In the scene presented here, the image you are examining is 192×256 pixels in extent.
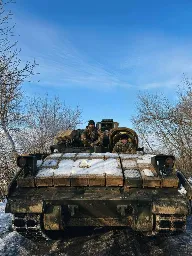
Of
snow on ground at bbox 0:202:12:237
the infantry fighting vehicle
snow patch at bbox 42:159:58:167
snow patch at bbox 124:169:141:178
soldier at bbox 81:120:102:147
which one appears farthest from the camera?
soldier at bbox 81:120:102:147

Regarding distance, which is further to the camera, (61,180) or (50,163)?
(50,163)

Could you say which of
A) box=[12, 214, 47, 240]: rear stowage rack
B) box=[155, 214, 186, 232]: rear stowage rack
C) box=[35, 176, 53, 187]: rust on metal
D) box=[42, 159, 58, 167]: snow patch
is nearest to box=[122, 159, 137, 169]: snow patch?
box=[155, 214, 186, 232]: rear stowage rack

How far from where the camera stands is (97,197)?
5.28 metres

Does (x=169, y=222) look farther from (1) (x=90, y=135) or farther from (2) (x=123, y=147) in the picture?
(1) (x=90, y=135)

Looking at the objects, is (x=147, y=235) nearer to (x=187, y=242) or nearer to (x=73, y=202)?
(x=187, y=242)

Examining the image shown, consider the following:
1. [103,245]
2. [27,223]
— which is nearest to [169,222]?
[103,245]

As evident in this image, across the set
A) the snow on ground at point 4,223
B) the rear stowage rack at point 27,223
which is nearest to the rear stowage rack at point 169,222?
the rear stowage rack at point 27,223

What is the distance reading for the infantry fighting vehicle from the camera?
5.25 m

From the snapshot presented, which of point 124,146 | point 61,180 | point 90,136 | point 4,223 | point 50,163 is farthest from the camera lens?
point 90,136

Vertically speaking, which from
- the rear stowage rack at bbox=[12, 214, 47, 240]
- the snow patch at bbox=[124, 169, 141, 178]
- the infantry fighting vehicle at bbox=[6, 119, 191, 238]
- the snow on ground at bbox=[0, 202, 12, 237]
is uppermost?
the snow patch at bbox=[124, 169, 141, 178]

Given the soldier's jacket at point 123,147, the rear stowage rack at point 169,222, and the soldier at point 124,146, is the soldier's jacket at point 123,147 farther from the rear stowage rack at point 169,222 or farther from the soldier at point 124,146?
the rear stowage rack at point 169,222

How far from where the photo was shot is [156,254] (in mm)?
5211

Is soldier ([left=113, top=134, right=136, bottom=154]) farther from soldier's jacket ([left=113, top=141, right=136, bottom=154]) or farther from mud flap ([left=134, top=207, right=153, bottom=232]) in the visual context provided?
mud flap ([left=134, top=207, right=153, bottom=232])

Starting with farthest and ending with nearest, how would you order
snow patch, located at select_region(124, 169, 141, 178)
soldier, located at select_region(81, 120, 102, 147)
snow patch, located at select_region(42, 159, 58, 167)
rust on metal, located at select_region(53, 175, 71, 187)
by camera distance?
1. soldier, located at select_region(81, 120, 102, 147)
2. snow patch, located at select_region(42, 159, 58, 167)
3. snow patch, located at select_region(124, 169, 141, 178)
4. rust on metal, located at select_region(53, 175, 71, 187)
